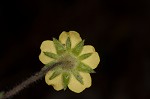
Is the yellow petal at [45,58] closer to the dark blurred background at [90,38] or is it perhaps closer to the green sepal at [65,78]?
the green sepal at [65,78]

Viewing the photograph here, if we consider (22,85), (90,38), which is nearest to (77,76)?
(22,85)

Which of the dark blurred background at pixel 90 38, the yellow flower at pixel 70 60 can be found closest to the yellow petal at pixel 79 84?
the yellow flower at pixel 70 60

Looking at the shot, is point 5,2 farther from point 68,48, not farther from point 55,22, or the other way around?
point 68,48

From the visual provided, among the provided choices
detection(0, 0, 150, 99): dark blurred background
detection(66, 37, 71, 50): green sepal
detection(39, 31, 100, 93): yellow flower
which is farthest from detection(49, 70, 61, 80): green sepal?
detection(0, 0, 150, 99): dark blurred background

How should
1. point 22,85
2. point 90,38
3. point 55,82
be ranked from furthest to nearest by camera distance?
point 90,38, point 55,82, point 22,85

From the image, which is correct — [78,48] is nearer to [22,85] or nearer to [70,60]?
[70,60]

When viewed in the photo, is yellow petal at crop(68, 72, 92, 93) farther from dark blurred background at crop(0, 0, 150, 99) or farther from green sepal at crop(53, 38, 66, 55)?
dark blurred background at crop(0, 0, 150, 99)
